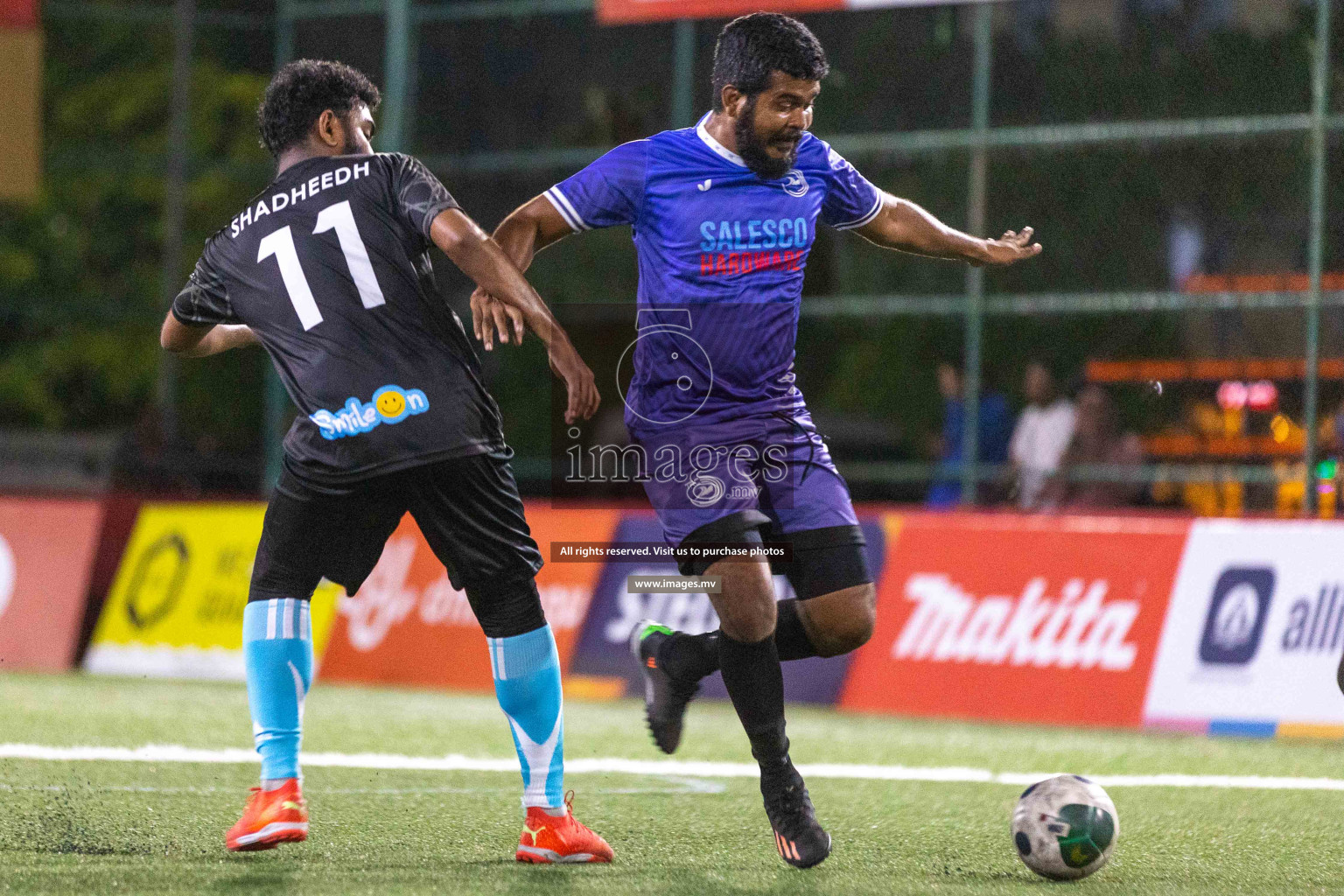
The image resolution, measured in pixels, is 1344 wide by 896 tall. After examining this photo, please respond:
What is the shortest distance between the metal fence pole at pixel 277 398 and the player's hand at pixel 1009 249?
861 centimetres

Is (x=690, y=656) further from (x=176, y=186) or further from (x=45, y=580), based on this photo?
(x=176, y=186)

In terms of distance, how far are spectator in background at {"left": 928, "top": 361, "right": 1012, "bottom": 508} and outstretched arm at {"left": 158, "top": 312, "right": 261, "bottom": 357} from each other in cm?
774

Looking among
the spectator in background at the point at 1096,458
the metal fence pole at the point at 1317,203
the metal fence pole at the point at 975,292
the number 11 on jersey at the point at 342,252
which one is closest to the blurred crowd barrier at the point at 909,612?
the spectator in background at the point at 1096,458

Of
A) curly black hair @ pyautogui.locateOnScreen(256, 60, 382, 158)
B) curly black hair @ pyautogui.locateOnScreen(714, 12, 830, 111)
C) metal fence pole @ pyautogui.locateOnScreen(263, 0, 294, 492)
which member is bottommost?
metal fence pole @ pyautogui.locateOnScreen(263, 0, 294, 492)

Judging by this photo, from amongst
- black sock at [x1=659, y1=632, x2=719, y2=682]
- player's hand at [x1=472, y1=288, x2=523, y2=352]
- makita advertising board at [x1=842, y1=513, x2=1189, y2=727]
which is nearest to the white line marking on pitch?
black sock at [x1=659, y1=632, x2=719, y2=682]

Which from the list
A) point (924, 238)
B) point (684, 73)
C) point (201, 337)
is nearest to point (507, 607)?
point (201, 337)

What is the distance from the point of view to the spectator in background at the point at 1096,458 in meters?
12.0

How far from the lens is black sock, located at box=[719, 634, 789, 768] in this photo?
18.0 ft

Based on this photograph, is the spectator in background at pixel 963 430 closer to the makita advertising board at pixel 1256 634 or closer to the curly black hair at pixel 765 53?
the makita advertising board at pixel 1256 634

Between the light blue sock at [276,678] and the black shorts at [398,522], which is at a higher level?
the black shorts at [398,522]

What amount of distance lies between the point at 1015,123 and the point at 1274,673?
18.9ft

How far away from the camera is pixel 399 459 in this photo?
17.2 ft

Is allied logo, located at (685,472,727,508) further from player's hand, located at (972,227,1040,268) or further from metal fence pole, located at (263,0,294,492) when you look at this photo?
metal fence pole, located at (263,0,294,492)

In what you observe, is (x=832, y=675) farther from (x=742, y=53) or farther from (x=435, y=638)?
(x=742, y=53)
